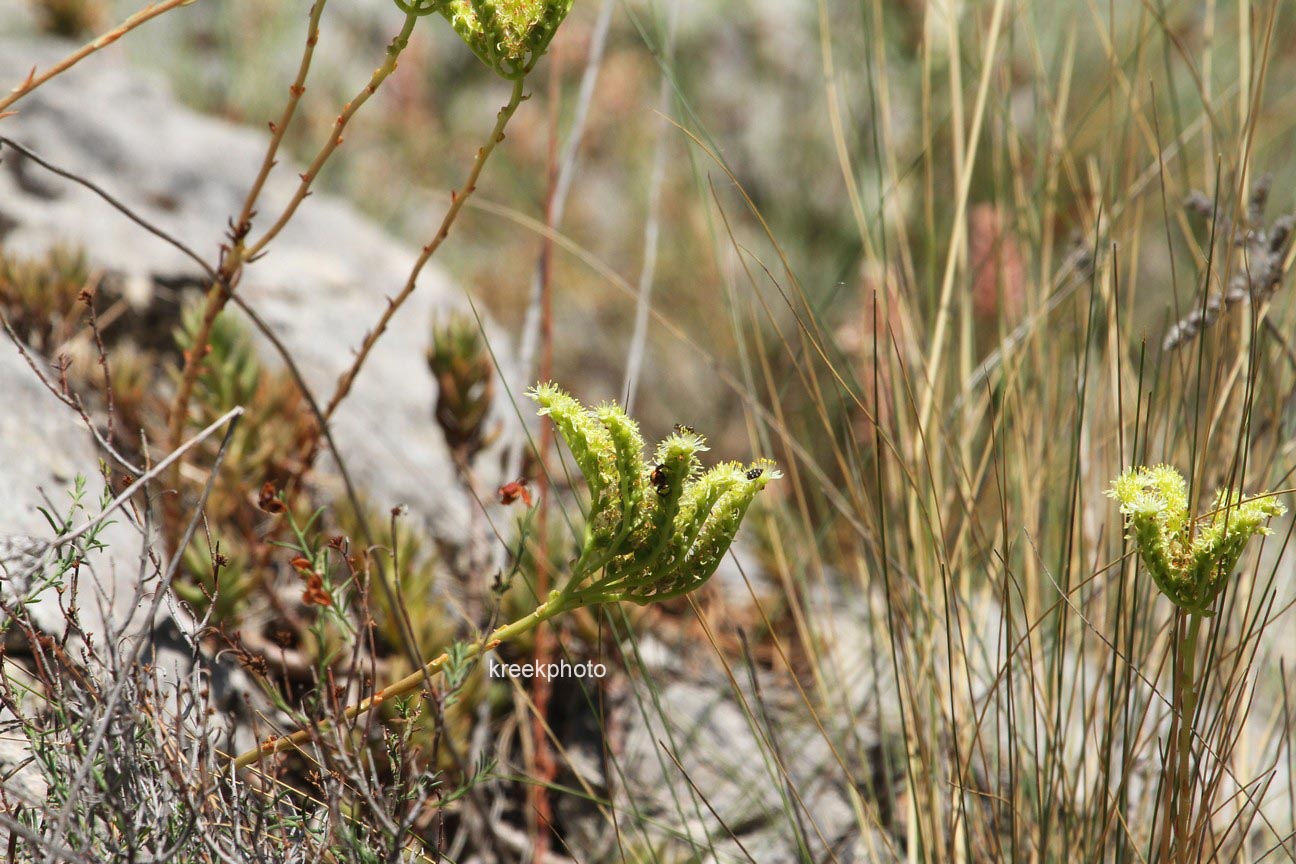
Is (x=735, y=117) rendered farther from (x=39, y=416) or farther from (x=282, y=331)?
(x=39, y=416)

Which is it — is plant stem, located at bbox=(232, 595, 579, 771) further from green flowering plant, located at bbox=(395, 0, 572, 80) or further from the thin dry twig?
the thin dry twig

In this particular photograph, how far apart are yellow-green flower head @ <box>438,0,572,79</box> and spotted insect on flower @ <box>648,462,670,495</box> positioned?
1.36 ft

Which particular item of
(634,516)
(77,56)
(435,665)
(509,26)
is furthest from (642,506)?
(77,56)

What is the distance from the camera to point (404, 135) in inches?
178

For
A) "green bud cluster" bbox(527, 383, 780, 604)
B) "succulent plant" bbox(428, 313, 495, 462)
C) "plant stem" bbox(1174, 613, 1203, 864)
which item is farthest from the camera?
"succulent plant" bbox(428, 313, 495, 462)

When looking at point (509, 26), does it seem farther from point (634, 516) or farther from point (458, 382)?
point (458, 382)

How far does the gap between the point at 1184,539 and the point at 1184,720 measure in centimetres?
18

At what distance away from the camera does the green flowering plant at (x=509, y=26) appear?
3.15 feet

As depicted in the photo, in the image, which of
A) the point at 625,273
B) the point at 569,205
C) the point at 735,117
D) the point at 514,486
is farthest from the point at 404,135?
the point at 514,486

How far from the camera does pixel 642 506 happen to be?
854 millimetres

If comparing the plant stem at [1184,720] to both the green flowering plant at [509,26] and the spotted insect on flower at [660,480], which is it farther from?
the green flowering plant at [509,26]

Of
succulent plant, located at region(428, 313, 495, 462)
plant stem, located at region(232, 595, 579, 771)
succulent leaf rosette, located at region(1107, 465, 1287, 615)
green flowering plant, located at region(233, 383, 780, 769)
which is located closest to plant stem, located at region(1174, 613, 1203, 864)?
succulent leaf rosette, located at region(1107, 465, 1287, 615)

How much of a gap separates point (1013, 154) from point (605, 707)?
3.89ft

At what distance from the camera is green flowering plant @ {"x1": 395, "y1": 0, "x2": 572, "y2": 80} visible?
0.96m
